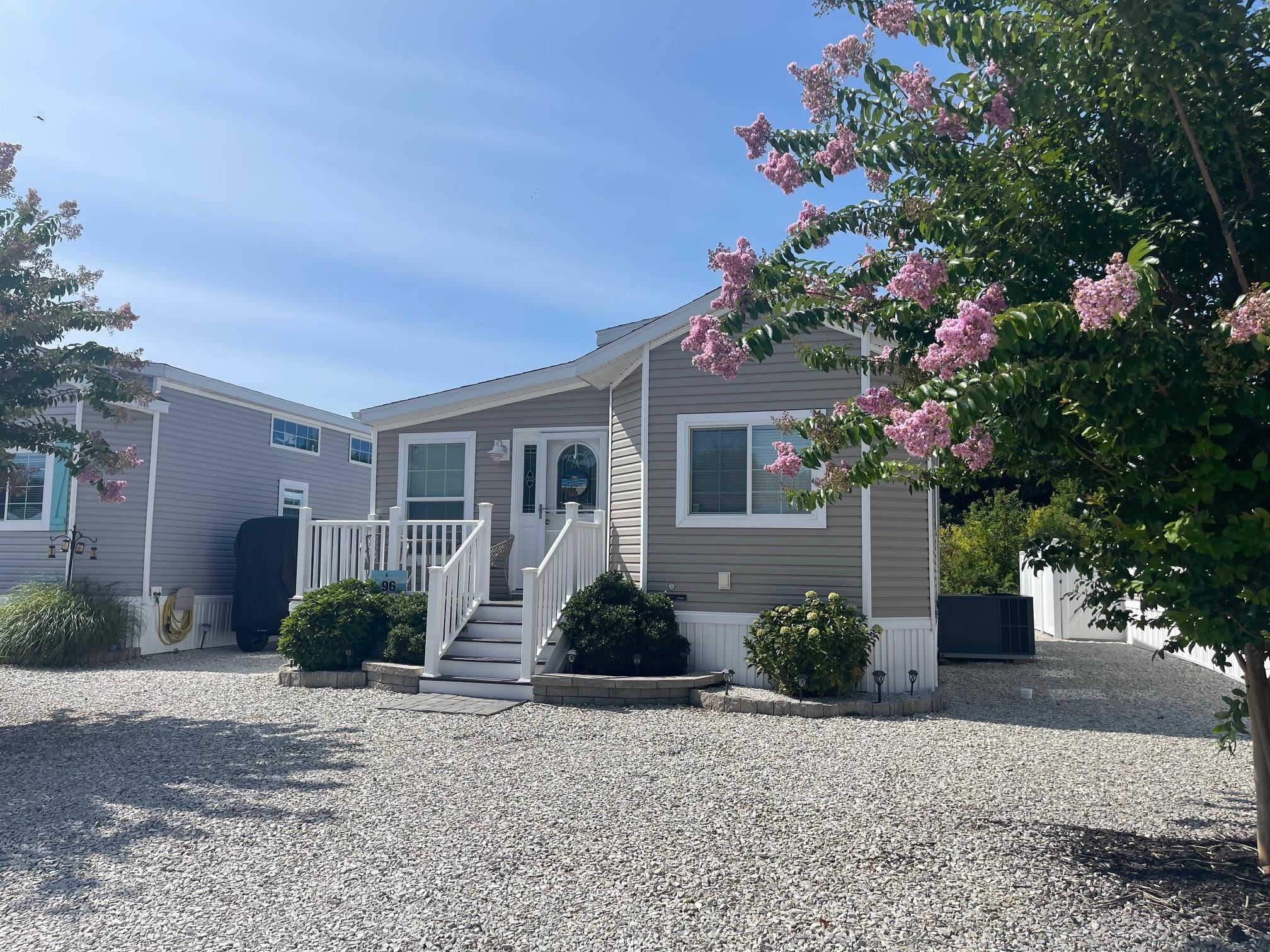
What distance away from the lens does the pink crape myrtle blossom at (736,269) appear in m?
4.37

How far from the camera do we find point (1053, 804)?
5.14m

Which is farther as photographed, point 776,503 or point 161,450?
point 161,450

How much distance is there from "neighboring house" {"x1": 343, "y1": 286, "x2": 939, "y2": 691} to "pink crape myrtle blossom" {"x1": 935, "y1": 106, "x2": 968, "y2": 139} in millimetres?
4507

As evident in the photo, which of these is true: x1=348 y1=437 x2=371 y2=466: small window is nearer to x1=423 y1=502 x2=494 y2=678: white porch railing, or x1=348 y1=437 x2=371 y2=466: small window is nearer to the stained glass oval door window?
the stained glass oval door window

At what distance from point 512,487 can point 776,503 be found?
3.68 metres

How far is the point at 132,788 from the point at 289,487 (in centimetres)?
1080

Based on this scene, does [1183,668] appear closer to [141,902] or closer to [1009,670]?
[1009,670]

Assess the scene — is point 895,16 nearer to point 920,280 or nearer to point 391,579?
point 920,280

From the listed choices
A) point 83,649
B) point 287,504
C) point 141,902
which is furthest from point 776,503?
point 287,504

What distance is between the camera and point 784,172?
4348 millimetres

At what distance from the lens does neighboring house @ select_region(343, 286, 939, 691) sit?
8938 mm

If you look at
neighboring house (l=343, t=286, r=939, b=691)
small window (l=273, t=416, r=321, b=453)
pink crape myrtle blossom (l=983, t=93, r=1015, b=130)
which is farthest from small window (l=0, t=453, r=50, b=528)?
pink crape myrtle blossom (l=983, t=93, r=1015, b=130)

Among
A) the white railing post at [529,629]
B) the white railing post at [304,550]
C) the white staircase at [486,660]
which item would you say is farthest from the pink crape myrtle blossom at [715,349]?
the white railing post at [304,550]

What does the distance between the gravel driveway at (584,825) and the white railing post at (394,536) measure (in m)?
2.25
